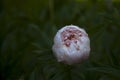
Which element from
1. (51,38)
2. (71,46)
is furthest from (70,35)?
(51,38)

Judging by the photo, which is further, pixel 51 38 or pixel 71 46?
pixel 51 38

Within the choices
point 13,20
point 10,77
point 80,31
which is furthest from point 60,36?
point 13,20

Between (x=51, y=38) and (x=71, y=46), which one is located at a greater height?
(x=51, y=38)

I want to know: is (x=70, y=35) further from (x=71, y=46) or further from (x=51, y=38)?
(x=51, y=38)
